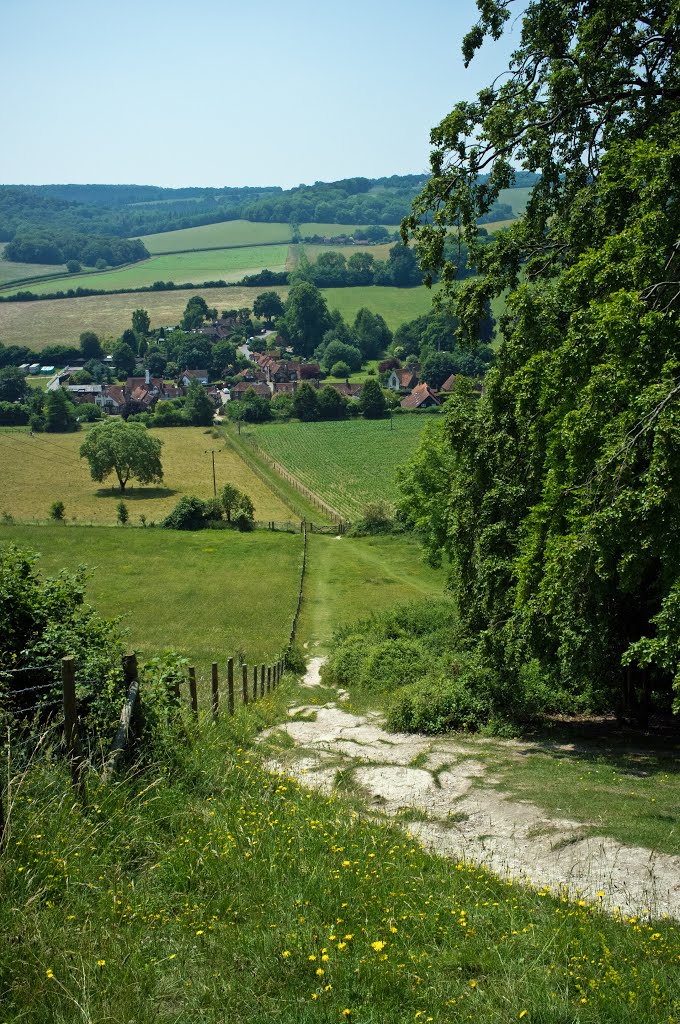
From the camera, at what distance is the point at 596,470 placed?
11742mm

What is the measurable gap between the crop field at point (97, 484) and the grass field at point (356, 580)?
11625 millimetres

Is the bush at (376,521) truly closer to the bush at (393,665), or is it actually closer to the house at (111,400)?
the bush at (393,665)

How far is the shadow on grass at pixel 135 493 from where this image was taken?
72375mm

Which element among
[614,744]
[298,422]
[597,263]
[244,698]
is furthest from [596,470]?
[298,422]

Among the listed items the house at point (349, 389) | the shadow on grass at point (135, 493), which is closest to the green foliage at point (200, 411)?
the house at point (349, 389)

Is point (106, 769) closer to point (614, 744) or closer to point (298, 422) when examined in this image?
point (614, 744)

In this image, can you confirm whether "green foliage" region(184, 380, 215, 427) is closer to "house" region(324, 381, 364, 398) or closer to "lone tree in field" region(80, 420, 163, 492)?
"house" region(324, 381, 364, 398)

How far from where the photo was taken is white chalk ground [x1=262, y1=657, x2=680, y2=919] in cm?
718

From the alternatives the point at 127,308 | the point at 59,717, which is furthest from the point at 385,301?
the point at 59,717

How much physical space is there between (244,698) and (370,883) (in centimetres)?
1100

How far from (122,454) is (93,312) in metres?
109

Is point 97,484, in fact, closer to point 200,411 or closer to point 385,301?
point 200,411

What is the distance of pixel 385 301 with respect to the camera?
17650 cm

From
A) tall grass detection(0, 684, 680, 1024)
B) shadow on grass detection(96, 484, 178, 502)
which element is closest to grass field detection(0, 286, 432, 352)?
shadow on grass detection(96, 484, 178, 502)
